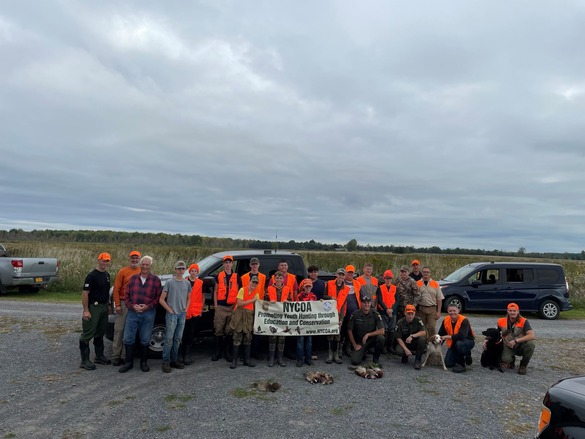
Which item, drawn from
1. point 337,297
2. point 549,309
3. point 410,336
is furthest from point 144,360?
point 549,309

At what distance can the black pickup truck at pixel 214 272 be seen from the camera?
750 centimetres

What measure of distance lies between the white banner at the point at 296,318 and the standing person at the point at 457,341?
203 cm

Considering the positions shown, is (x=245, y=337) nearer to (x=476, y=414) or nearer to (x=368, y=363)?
(x=368, y=363)

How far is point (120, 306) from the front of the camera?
705cm

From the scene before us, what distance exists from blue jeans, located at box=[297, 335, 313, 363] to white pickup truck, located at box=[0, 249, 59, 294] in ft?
41.5

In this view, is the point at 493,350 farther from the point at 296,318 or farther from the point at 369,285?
the point at 296,318

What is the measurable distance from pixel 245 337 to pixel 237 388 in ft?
4.29

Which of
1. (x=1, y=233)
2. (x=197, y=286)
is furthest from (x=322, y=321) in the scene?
(x=1, y=233)

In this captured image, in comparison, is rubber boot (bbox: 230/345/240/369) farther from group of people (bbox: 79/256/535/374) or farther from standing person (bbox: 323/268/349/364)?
standing person (bbox: 323/268/349/364)

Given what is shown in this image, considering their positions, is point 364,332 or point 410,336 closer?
point 410,336

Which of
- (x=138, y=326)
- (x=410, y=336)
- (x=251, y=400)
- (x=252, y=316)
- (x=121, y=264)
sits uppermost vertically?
(x=121, y=264)

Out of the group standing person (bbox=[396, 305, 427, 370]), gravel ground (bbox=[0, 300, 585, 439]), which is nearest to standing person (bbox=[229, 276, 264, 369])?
gravel ground (bbox=[0, 300, 585, 439])

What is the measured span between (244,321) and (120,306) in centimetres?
206

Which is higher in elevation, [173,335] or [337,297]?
[337,297]
